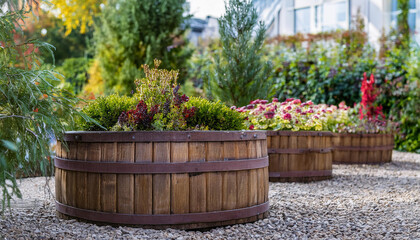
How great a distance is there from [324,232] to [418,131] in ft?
26.5

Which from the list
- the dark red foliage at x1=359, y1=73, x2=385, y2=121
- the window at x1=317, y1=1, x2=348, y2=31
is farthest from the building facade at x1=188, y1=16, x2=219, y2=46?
the dark red foliage at x1=359, y1=73, x2=385, y2=121

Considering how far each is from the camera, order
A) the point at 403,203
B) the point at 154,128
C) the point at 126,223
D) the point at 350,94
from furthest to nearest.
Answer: the point at 350,94, the point at 403,203, the point at 154,128, the point at 126,223

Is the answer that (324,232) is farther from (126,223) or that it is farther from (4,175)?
(4,175)

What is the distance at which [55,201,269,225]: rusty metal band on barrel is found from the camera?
10.5 ft

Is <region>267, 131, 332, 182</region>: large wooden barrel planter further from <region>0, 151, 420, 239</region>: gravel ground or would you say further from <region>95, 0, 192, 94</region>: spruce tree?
<region>95, 0, 192, 94</region>: spruce tree

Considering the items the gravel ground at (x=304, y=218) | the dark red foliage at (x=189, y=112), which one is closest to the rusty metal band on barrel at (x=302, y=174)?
the gravel ground at (x=304, y=218)

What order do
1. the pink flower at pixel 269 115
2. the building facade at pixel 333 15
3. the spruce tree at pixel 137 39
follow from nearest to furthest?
the pink flower at pixel 269 115 < the spruce tree at pixel 137 39 < the building facade at pixel 333 15

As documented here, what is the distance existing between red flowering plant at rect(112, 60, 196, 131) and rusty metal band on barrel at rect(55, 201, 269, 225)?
0.65 meters

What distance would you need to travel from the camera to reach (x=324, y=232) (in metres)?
3.34

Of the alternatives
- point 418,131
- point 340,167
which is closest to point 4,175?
point 340,167

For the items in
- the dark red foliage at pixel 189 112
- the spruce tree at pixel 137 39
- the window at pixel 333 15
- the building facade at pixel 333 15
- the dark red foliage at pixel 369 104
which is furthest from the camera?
the window at pixel 333 15

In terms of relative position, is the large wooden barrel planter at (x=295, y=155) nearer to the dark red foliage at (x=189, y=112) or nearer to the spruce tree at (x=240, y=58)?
the spruce tree at (x=240, y=58)

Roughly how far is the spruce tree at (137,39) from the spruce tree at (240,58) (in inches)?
92.2

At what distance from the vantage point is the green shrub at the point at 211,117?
3.81 metres
